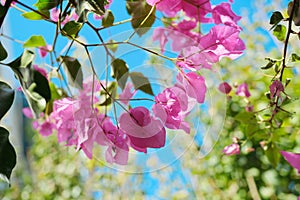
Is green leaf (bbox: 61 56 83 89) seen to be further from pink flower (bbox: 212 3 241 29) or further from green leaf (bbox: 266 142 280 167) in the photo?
green leaf (bbox: 266 142 280 167)

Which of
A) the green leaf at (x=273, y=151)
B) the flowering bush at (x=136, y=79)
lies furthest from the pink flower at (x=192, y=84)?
the green leaf at (x=273, y=151)

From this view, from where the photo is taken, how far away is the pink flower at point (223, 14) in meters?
0.53

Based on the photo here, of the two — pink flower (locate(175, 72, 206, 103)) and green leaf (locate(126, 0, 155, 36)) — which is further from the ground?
green leaf (locate(126, 0, 155, 36))

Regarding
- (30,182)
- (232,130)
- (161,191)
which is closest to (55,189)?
(30,182)

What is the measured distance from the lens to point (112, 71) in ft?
1.80

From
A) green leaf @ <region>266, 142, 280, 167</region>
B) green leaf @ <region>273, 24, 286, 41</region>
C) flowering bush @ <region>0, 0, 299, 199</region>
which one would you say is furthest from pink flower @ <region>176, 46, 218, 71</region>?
green leaf @ <region>266, 142, 280, 167</region>

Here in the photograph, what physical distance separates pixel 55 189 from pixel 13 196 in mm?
229

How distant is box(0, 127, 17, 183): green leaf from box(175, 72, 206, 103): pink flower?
15 centimetres

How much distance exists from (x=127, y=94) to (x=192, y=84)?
0.09 m

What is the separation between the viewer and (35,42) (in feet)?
2.17

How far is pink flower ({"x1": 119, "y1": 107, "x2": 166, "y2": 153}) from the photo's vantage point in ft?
1.38

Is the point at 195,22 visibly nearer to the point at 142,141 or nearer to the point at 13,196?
the point at 142,141

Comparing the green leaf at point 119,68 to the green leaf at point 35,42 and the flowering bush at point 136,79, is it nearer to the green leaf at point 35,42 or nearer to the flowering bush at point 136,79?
the flowering bush at point 136,79

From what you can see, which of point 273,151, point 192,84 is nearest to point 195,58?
point 192,84
